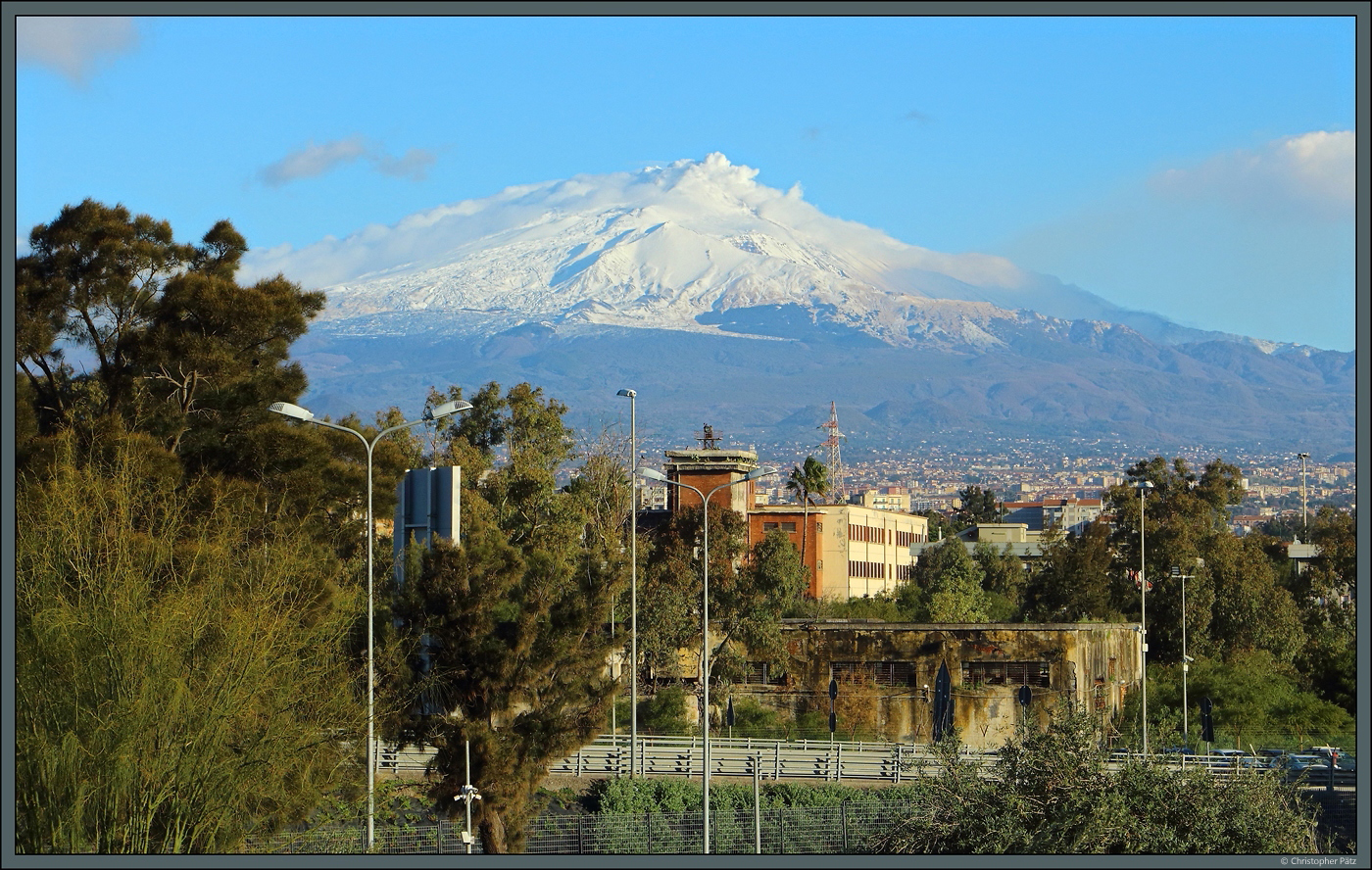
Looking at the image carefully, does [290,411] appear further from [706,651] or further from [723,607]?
[723,607]

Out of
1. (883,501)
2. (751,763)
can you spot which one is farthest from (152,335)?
(883,501)

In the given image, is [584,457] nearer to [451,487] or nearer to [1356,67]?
[451,487]

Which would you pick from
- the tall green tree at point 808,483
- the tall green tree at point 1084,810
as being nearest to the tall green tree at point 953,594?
the tall green tree at point 808,483

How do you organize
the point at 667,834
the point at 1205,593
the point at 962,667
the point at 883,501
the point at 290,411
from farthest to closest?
the point at 883,501 → the point at 1205,593 → the point at 962,667 → the point at 290,411 → the point at 667,834

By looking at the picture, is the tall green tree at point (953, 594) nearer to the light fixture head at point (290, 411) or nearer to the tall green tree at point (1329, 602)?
the tall green tree at point (1329, 602)

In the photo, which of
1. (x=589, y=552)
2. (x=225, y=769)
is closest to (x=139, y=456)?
(x=225, y=769)
